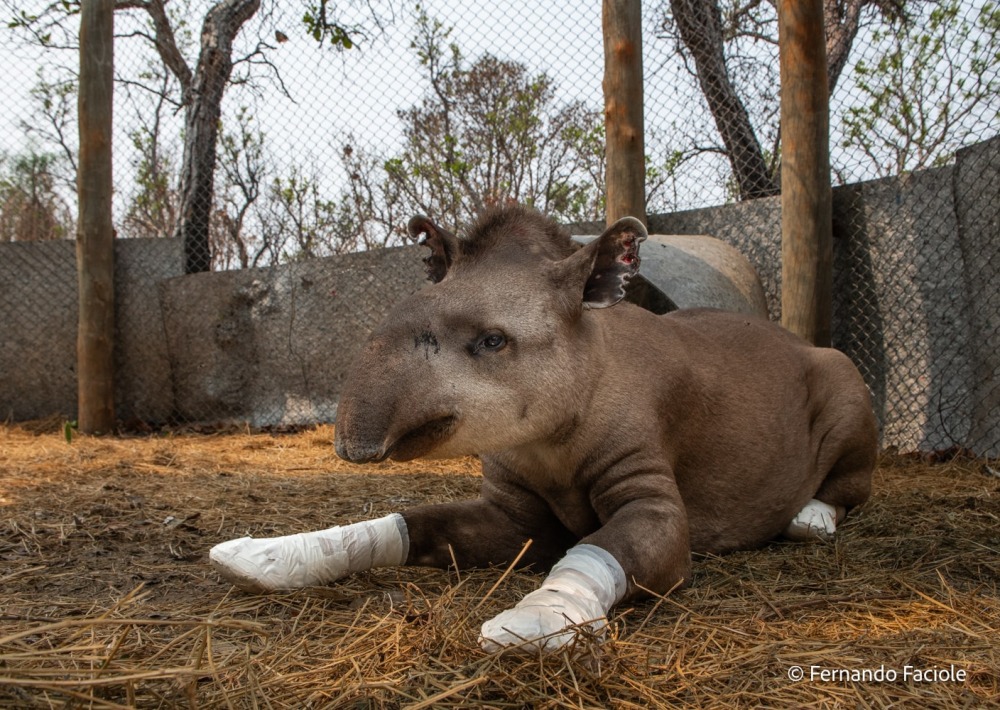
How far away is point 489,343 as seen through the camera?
8.14 ft

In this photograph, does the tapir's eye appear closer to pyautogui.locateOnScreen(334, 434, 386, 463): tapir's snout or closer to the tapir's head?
the tapir's head

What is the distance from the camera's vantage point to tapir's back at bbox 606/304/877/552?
3.03 meters

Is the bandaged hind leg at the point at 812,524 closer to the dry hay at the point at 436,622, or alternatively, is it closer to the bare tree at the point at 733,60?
the dry hay at the point at 436,622

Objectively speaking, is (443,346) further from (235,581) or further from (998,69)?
(998,69)

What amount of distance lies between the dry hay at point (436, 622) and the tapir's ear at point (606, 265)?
0.93 meters

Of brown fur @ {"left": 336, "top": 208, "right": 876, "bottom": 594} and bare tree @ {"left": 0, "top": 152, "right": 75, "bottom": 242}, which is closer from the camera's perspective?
brown fur @ {"left": 336, "top": 208, "right": 876, "bottom": 594}

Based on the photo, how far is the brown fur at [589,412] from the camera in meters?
2.36

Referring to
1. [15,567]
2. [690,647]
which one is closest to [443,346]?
[690,647]

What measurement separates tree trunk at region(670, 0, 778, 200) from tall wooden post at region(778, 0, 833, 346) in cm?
102

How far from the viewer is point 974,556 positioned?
2.96m

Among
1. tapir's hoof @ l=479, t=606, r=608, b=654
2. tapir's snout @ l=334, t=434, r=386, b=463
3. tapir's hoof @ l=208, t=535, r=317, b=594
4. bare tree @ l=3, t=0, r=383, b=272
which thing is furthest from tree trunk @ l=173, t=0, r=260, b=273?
tapir's hoof @ l=479, t=606, r=608, b=654

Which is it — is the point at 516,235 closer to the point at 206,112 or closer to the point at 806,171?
the point at 806,171

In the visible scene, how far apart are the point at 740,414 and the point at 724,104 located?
4.19m

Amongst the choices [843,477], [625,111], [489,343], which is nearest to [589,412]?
[489,343]
